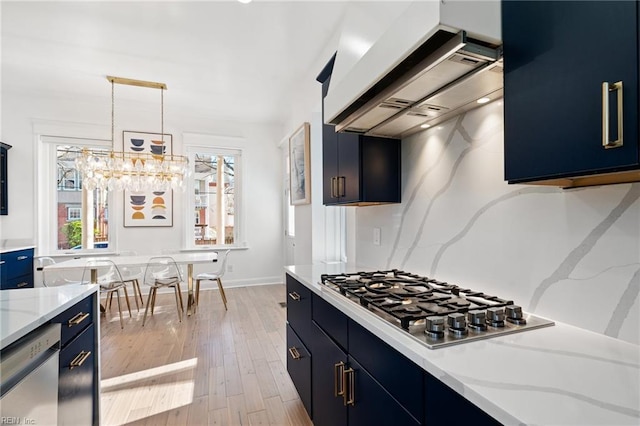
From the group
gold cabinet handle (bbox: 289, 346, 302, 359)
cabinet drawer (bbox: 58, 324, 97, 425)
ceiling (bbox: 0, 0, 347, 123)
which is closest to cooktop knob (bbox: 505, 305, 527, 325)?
gold cabinet handle (bbox: 289, 346, 302, 359)

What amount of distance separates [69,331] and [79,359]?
0.54 ft

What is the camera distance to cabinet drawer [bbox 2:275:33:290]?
3.62m

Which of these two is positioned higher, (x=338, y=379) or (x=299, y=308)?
(x=299, y=308)

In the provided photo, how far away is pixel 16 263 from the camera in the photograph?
3.83m

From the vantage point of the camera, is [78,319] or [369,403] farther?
[78,319]

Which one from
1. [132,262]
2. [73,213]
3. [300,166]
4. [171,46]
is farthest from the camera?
[73,213]

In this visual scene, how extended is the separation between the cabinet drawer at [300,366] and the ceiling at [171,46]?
102 inches

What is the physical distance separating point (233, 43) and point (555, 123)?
3064mm

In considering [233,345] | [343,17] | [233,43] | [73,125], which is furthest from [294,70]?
[73,125]

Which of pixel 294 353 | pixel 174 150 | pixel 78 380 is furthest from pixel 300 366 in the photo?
pixel 174 150

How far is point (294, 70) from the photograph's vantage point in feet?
11.9

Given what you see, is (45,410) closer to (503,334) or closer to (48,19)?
(503,334)

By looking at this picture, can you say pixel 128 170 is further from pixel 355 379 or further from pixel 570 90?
pixel 570 90

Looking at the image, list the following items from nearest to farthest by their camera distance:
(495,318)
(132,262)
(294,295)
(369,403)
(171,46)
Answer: (495,318) < (369,403) < (294,295) < (171,46) < (132,262)
